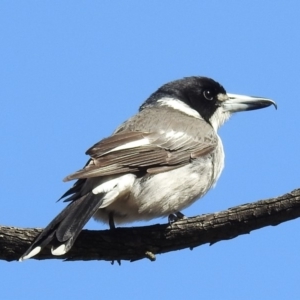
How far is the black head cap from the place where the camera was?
8406 millimetres

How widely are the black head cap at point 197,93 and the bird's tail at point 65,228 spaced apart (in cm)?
273

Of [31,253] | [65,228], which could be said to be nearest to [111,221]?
[65,228]

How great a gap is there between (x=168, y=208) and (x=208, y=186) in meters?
0.58

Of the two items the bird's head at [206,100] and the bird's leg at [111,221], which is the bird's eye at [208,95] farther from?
the bird's leg at [111,221]

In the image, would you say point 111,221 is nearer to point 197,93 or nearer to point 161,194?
point 161,194

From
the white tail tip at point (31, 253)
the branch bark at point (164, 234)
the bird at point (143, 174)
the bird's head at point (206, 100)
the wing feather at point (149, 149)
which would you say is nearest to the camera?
the white tail tip at point (31, 253)

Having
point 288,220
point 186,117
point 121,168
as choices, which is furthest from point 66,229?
point 186,117

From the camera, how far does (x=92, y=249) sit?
592 centimetres

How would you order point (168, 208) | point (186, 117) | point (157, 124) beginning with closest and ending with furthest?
point (168, 208), point (157, 124), point (186, 117)

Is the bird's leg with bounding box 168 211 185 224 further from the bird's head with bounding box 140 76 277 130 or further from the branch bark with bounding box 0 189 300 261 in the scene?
the bird's head with bounding box 140 76 277 130

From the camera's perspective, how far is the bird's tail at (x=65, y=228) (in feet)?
18.0

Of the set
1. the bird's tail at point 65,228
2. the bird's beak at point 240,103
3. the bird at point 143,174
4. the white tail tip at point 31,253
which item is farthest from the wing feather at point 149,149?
the bird's beak at point 240,103

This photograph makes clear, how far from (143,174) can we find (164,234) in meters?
0.60

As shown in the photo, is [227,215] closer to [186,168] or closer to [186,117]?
[186,168]
